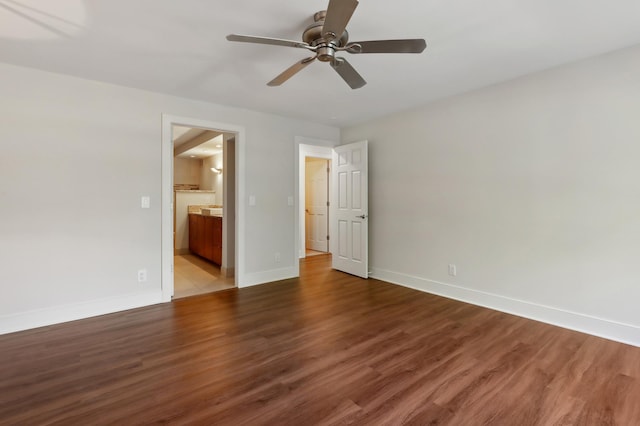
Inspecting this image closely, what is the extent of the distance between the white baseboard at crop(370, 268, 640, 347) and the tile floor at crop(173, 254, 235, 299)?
260cm

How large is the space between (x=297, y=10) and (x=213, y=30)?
668 millimetres

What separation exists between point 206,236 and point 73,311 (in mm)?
2814

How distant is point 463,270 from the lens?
3479mm

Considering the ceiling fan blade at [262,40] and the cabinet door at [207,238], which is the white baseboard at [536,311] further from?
the cabinet door at [207,238]

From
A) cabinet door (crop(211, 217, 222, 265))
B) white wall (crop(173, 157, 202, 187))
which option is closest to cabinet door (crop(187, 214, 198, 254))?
cabinet door (crop(211, 217, 222, 265))

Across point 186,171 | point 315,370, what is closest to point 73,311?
point 315,370

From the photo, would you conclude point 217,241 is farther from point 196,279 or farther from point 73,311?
point 73,311

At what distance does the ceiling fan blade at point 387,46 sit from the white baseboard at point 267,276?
3.15 metres

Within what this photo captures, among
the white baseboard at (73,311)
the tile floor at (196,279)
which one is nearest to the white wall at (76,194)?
the white baseboard at (73,311)

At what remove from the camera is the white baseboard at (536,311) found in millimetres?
2451

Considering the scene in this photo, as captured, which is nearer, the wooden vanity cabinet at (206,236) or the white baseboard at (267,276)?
the white baseboard at (267,276)

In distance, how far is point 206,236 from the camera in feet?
18.6

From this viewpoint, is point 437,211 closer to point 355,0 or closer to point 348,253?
point 348,253

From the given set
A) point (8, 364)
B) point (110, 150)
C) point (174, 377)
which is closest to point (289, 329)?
Result: point (174, 377)
